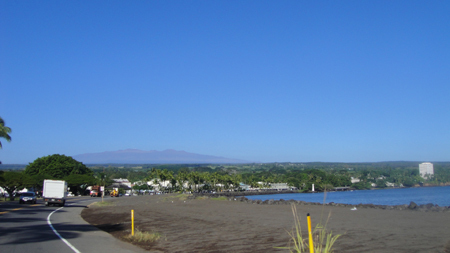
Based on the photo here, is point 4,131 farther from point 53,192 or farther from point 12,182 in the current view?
point 12,182

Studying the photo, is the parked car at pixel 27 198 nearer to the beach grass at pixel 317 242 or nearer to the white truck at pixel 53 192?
the white truck at pixel 53 192

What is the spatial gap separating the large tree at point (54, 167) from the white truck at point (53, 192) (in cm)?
5401

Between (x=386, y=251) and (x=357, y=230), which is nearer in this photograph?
(x=386, y=251)

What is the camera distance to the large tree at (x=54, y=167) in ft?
314

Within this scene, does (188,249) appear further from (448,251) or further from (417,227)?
(417,227)

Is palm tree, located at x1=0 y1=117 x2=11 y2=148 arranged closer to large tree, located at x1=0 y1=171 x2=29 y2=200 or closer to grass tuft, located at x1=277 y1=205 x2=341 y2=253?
large tree, located at x1=0 y1=171 x2=29 y2=200

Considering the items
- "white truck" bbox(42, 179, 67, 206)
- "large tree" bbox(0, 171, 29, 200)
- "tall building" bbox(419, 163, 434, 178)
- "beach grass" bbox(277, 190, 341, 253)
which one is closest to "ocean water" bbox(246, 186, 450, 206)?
"white truck" bbox(42, 179, 67, 206)

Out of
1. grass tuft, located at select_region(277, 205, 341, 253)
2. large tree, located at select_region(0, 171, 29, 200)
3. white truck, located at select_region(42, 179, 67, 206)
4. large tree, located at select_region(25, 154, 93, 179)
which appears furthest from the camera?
large tree, located at select_region(25, 154, 93, 179)

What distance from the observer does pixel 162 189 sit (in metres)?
127

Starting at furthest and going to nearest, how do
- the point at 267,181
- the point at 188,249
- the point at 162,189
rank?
the point at 267,181 < the point at 162,189 < the point at 188,249

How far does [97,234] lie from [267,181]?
144875mm

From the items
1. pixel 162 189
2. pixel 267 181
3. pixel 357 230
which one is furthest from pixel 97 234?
pixel 267 181

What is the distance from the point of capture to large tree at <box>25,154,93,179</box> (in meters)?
95.8

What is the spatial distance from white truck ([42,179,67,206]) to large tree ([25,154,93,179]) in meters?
54.0
